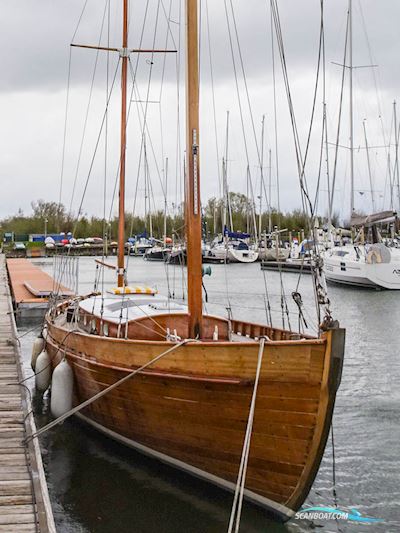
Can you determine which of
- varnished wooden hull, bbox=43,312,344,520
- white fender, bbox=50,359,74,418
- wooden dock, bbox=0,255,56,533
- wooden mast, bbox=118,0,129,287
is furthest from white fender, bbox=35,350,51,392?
varnished wooden hull, bbox=43,312,344,520

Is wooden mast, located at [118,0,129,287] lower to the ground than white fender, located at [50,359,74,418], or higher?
higher

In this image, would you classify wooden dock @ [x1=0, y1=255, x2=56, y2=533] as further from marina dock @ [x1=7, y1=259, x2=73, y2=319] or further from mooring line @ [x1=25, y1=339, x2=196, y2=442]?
marina dock @ [x1=7, y1=259, x2=73, y2=319]

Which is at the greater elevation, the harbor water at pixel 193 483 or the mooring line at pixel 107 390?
the mooring line at pixel 107 390

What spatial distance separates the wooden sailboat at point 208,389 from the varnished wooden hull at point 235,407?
0.01m

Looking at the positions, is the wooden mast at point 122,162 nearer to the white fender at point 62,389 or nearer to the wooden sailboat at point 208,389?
the white fender at point 62,389

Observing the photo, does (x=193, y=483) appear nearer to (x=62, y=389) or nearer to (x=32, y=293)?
(x=62, y=389)

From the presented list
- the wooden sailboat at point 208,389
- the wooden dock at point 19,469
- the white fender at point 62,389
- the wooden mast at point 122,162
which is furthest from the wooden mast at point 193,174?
the wooden mast at point 122,162

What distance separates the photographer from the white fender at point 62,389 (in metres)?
10.6

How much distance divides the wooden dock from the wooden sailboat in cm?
117

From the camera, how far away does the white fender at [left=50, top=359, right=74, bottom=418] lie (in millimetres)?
10617

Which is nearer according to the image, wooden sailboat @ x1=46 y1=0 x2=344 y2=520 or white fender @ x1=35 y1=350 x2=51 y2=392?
wooden sailboat @ x1=46 y1=0 x2=344 y2=520

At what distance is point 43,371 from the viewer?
12.8 metres

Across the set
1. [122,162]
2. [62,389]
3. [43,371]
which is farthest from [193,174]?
[122,162]

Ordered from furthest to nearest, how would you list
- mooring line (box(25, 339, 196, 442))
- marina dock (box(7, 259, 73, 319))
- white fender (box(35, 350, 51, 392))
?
1. marina dock (box(7, 259, 73, 319))
2. white fender (box(35, 350, 51, 392))
3. mooring line (box(25, 339, 196, 442))
